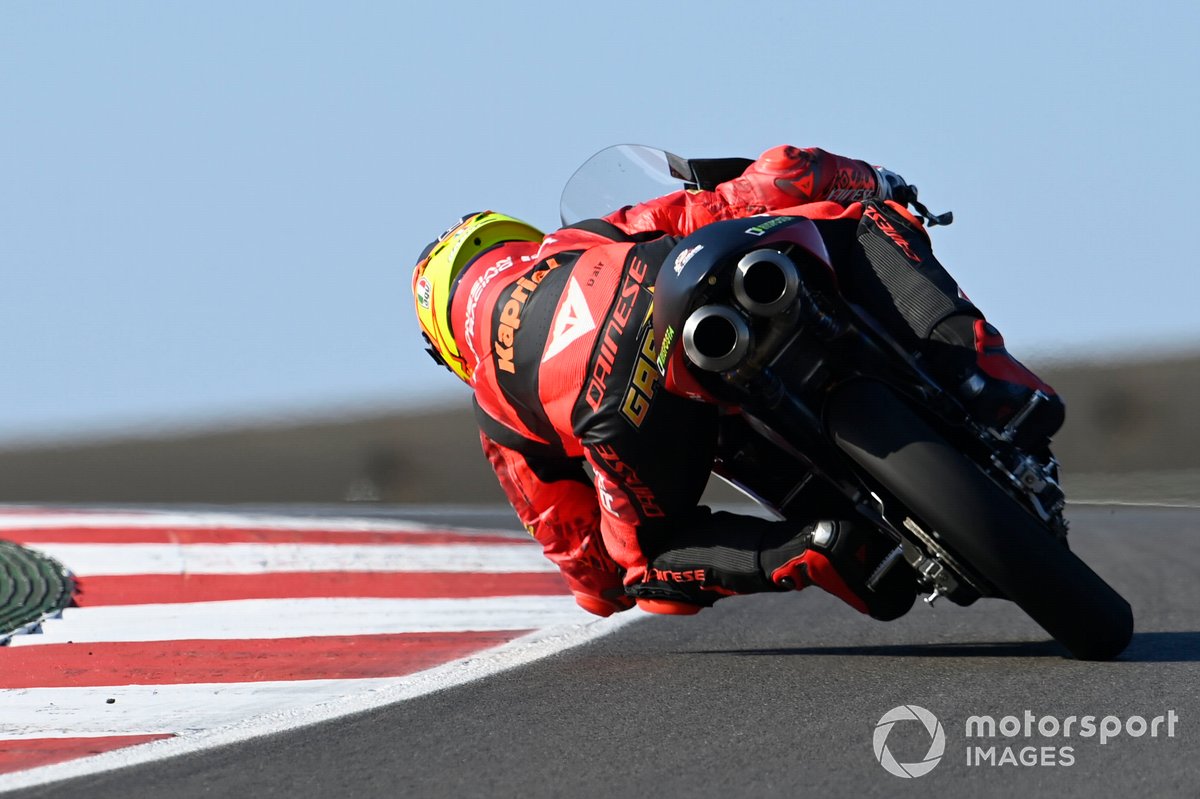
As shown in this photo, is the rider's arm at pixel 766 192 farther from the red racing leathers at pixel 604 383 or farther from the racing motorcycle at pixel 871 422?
the racing motorcycle at pixel 871 422

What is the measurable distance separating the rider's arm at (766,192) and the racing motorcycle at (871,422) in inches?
16.0

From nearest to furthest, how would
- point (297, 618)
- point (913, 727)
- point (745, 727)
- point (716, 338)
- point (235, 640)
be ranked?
point (913, 727), point (745, 727), point (716, 338), point (235, 640), point (297, 618)

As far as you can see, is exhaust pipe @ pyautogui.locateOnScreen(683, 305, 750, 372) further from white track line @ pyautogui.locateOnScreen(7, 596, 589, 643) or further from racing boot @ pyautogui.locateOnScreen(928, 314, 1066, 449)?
white track line @ pyautogui.locateOnScreen(7, 596, 589, 643)

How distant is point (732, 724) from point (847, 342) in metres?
0.99

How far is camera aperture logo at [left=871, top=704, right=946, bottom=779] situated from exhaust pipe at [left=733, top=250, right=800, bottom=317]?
36.8 inches

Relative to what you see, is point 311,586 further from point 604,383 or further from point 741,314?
point 741,314

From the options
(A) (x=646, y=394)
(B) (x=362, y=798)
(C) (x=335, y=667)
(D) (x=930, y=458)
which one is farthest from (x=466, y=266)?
(B) (x=362, y=798)

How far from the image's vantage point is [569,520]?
504 cm

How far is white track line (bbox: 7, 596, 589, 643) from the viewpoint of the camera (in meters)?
5.61

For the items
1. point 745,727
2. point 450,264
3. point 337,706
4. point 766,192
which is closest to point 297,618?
point 450,264

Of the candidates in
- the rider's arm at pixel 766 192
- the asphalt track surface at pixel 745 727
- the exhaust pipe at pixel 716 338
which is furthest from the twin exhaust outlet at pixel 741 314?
the asphalt track surface at pixel 745 727

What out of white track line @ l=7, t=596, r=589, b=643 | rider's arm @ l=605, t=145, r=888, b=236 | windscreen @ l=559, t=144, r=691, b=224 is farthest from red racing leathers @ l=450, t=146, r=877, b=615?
white track line @ l=7, t=596, r=589, b=643

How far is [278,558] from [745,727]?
400 centimetres

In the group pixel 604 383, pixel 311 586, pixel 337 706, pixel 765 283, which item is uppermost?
pixel 765 283
